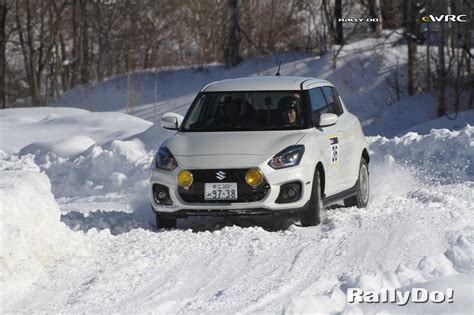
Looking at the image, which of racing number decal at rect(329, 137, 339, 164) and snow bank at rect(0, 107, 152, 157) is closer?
racing number decal at rect(329, 137, 339, 164)

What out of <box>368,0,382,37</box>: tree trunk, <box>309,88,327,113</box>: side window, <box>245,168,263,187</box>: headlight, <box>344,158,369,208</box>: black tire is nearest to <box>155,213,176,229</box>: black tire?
<box>245,168,263,187</box>: headlight

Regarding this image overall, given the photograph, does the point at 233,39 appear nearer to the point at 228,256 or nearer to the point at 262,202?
the point at 262,202


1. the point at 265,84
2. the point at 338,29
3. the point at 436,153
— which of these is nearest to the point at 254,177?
the point at 265,84

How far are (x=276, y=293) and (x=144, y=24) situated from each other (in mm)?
44615

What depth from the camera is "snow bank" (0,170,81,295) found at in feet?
26.6

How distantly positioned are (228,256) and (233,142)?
1.71m

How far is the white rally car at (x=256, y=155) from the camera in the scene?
995 cm

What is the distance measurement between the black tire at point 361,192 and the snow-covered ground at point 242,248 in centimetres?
17

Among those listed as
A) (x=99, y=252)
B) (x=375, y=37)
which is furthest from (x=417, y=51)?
(x=99, y=252)

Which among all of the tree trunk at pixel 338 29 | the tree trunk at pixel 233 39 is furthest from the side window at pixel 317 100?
the tree trunk at pixel 233 39

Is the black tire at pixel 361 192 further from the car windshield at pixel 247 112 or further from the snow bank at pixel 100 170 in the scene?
the snow bank at pixel 100 170

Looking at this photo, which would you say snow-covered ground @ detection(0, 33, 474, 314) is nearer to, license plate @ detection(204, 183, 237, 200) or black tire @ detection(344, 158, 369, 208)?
black tire @ detection(344, 158, 369, 208)

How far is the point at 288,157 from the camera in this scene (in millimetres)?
10086

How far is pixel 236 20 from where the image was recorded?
125ft
